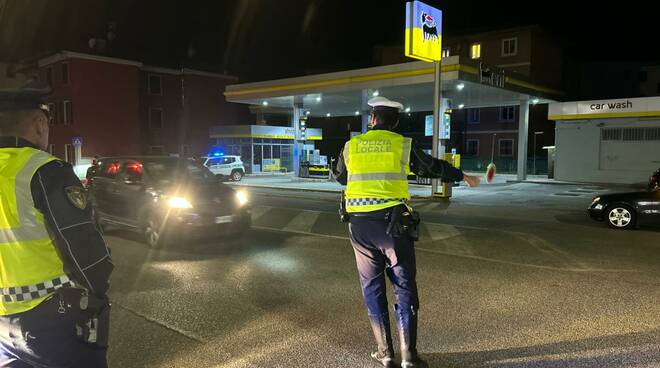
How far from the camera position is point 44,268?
2.02 meters

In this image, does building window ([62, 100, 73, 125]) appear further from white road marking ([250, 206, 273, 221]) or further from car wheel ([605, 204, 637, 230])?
car wheel ([605, 204, 637, 230])

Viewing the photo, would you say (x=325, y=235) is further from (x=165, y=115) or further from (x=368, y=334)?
(x=165, y=115)

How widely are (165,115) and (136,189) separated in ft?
107

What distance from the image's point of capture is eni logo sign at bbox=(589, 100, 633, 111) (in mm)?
23562

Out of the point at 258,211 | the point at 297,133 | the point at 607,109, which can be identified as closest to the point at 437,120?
the point at 258,211

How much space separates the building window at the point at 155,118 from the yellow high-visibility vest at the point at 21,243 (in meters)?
39.9

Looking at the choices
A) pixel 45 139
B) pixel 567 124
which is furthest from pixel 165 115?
pixel 45 139

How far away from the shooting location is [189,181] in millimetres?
9656

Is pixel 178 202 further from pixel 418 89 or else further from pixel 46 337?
pixel 418 89

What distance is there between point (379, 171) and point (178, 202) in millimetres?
5930

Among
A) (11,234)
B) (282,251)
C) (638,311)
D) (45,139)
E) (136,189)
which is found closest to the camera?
(11,234)

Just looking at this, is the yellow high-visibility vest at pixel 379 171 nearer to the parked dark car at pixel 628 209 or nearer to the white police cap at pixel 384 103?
the white police cap at pixel 384 103

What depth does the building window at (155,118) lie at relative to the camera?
39.5 meters

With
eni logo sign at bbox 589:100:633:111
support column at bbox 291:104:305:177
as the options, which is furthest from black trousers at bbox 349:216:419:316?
eni logo sign at bbox 589:100:633:111
